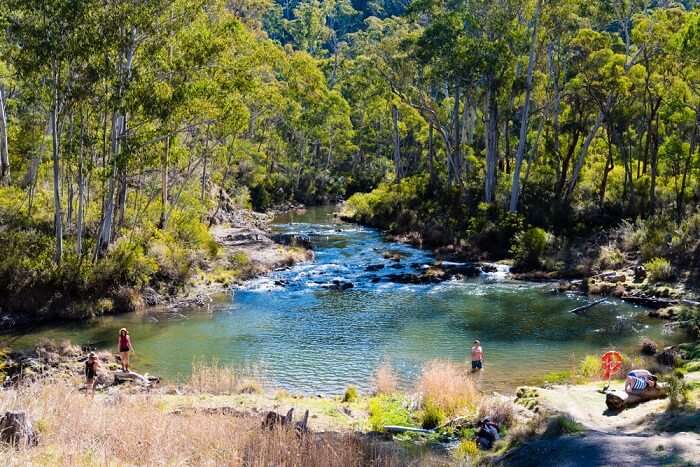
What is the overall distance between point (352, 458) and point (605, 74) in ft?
110

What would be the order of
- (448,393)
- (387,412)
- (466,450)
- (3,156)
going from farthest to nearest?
(3,156)
(448,393)
(387,412)
(466,450)

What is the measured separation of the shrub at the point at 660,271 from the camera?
29.8m

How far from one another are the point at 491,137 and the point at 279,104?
1425 centimetres

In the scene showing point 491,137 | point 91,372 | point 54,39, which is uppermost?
point 54,39

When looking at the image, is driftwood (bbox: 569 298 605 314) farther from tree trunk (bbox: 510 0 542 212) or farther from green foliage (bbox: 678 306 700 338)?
tree trunk (bbox: 510 0 542 212)

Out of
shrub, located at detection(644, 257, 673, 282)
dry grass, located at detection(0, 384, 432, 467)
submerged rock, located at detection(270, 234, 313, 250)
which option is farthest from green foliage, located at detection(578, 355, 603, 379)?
submerged rock, located at detection(270, 234, 313, 250)

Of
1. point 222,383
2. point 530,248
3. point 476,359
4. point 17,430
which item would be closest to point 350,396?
point 222,383

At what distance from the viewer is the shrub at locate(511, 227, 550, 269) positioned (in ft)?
118

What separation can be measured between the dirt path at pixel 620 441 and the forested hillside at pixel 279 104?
18977 mm

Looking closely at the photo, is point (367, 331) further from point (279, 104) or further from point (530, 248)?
point (279, 104)

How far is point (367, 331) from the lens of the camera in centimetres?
2547

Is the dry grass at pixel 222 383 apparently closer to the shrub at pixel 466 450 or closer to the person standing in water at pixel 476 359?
the person standing in water at pixel 476 359

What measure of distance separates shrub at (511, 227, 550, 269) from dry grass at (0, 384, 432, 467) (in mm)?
25247

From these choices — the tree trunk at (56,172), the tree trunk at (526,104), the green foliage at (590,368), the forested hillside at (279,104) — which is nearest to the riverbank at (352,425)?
the green foliage at (590,368)
